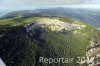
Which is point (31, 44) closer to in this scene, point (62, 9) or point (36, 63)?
point (36, 63)

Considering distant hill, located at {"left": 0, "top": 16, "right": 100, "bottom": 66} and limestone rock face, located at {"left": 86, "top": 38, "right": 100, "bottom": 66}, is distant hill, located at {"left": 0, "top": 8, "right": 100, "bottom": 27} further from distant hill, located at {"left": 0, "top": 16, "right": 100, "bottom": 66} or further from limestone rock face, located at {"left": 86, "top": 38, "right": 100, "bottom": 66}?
limestone rock face, located at {"left": 86, "top": 38, "right": 100, "bottom": 66}

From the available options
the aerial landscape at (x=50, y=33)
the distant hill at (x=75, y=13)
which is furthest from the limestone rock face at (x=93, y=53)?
the distant hill at (x=75, y=13)

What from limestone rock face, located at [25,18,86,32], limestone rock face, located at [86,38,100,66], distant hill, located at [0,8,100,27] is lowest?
limestone rock face, located at [86,38,100,66]

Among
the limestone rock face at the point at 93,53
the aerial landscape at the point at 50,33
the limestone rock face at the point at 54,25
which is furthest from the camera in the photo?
the limestone rock face at the point at 93,53

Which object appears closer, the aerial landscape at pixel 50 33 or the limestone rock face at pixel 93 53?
the aerial landscape at pixel 50 33

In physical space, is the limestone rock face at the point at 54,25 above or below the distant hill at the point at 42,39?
above

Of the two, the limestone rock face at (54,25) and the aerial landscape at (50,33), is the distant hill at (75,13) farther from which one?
the limestone rock face at (54,25)

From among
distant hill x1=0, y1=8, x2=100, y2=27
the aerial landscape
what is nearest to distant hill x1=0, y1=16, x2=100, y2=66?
the aerial landscape

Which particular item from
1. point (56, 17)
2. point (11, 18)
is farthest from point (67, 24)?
point (11, 18)

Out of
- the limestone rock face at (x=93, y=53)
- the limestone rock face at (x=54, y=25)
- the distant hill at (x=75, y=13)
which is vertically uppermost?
the distant hill at (x=75, y=13)
